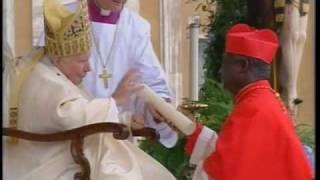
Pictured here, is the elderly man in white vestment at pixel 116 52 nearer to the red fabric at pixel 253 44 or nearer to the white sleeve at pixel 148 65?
the white sleeve at pixel 148 65

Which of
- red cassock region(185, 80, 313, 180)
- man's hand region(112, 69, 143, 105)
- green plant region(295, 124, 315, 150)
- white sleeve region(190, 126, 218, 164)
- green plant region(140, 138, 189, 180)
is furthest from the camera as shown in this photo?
green plant region(140, 138, 189, 180)

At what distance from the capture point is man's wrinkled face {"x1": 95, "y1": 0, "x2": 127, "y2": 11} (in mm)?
4328

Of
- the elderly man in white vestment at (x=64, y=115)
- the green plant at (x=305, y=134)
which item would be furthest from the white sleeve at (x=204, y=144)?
the green plant at (x=305, y=134)

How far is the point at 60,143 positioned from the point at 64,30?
1.31ft

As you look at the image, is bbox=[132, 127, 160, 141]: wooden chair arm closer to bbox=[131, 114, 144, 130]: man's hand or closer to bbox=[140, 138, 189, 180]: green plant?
bbox=[131, 114, 144, 130]: man's hand

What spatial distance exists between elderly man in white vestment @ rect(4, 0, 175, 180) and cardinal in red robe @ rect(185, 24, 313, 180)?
329mm

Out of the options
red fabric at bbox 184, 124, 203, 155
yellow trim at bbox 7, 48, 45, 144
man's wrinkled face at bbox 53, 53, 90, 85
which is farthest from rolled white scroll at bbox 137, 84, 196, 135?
yellow trim at bbox 7, 48, 45, 144

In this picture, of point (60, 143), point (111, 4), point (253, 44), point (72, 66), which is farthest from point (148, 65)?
point (253, 44)

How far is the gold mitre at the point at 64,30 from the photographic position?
11.9 feet

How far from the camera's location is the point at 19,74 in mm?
3752

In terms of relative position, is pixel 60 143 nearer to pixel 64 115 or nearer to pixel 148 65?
pixel 64 115

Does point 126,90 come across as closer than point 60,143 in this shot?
No

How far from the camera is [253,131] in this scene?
3361 mm

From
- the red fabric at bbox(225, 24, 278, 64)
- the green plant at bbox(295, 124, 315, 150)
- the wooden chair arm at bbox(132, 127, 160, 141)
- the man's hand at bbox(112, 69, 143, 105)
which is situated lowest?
the green plant at bbox(295, 124, 315, 150)
